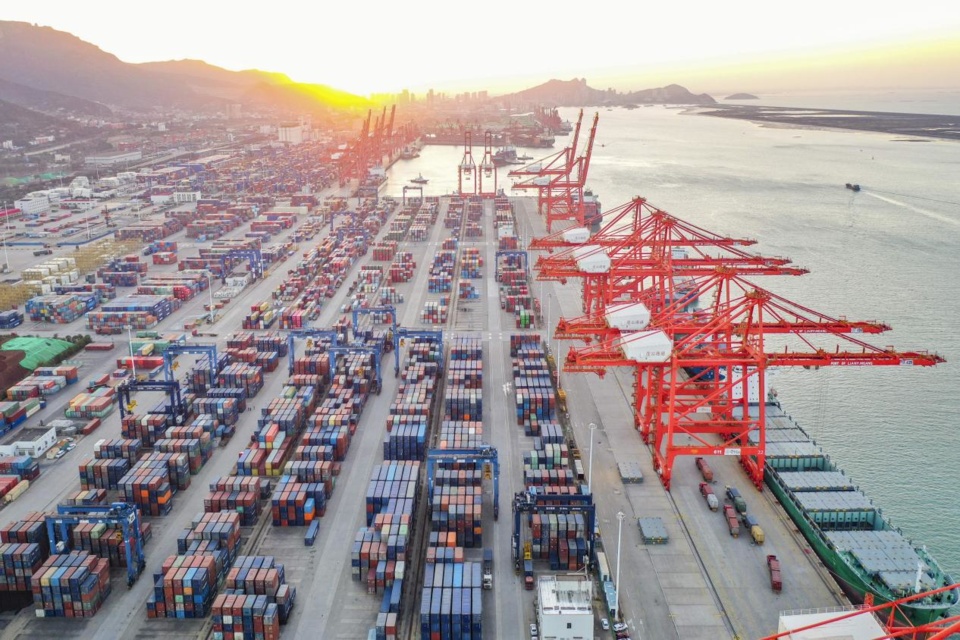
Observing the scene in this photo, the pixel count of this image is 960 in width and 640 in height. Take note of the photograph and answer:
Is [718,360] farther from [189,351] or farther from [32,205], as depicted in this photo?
[32,205]

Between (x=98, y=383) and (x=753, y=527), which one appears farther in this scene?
(x=98, y=383)

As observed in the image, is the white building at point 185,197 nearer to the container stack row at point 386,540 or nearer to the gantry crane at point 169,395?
the gantry crane at point 169,395

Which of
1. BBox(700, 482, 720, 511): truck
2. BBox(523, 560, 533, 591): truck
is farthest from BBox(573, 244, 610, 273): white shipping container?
BBox(523, 560, 533, 591): truck

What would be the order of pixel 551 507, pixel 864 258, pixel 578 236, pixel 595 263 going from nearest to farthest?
pixel 551 507
pixel 595 263
pixel 578 236
pixel 864 258

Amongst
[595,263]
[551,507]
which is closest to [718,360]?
[551,507]

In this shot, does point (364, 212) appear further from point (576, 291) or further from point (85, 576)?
point (85, 576)

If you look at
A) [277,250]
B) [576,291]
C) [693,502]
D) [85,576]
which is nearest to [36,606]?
[85,576]

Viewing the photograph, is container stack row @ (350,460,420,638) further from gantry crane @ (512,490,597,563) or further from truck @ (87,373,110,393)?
truck @ (87,373,110,393)
